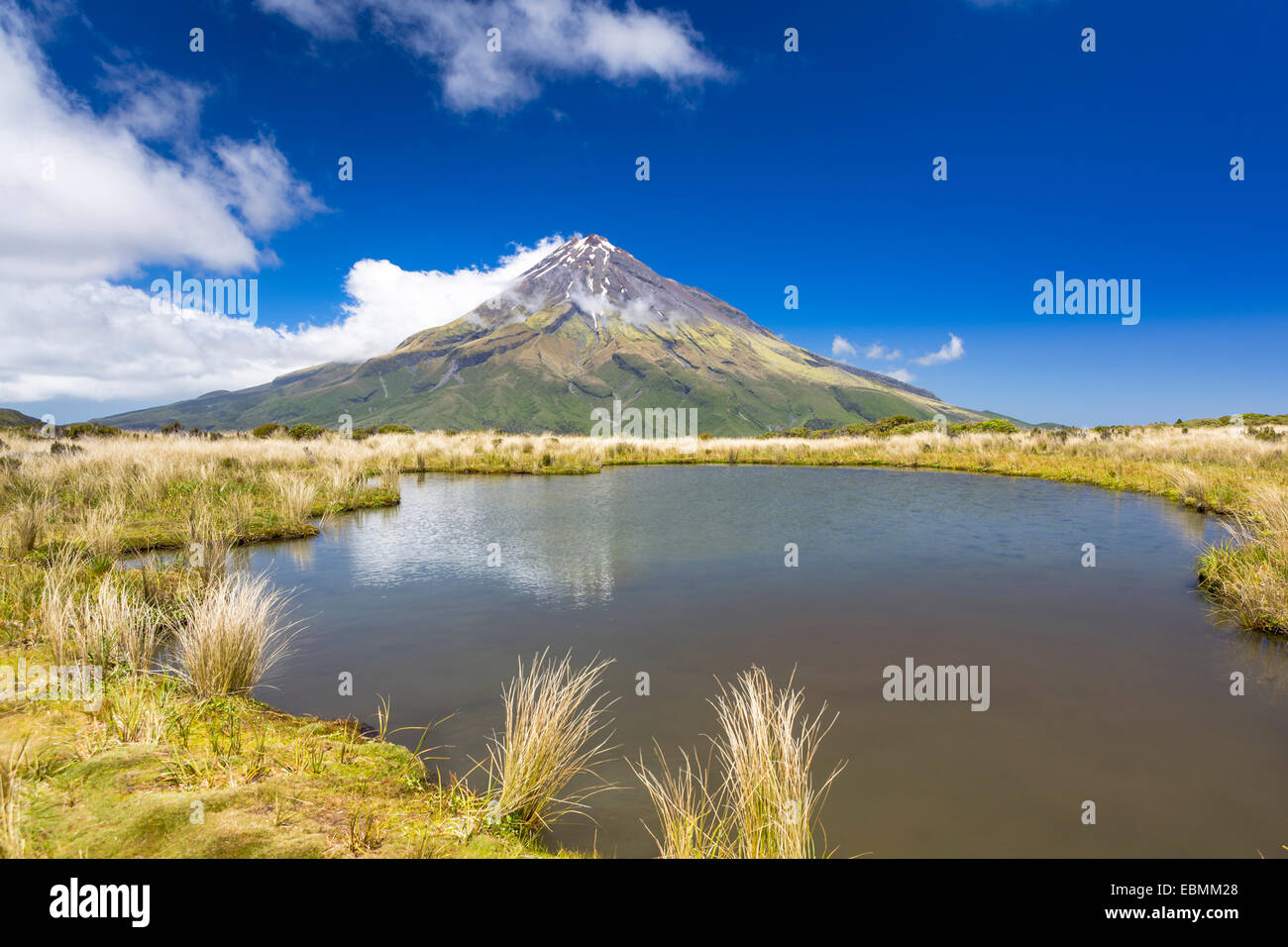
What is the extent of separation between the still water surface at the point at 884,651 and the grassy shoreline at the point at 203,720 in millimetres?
632

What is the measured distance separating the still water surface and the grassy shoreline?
2.07 feet

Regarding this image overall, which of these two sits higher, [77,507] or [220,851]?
[77,507]

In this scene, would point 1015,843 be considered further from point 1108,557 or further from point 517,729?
point 1108,557

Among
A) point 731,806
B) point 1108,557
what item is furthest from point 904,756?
point 1108,557

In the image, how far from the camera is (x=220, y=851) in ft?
10.4

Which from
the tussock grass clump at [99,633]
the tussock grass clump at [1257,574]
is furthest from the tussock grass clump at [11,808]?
the tussock grass clump at [1257,574]

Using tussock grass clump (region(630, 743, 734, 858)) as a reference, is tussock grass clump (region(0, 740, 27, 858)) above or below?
above

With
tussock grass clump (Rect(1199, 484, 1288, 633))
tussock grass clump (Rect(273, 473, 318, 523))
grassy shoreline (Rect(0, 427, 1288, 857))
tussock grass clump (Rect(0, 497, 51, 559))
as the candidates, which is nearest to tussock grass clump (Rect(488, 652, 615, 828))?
grassy shoreline (Rect(0, 427, 1288, 857))

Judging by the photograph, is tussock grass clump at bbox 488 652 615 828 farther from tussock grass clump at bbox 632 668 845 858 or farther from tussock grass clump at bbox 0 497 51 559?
tussock grass clump at bbox 0 497 51 559

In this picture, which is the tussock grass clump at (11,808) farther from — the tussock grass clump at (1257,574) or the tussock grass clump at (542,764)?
the tussock grass clump at (1257,574)

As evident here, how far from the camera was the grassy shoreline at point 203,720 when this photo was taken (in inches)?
132

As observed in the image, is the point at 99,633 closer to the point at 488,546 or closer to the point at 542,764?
the point at 542,764

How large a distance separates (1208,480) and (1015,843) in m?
21.1

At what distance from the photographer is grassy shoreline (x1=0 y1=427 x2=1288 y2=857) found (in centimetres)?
334
